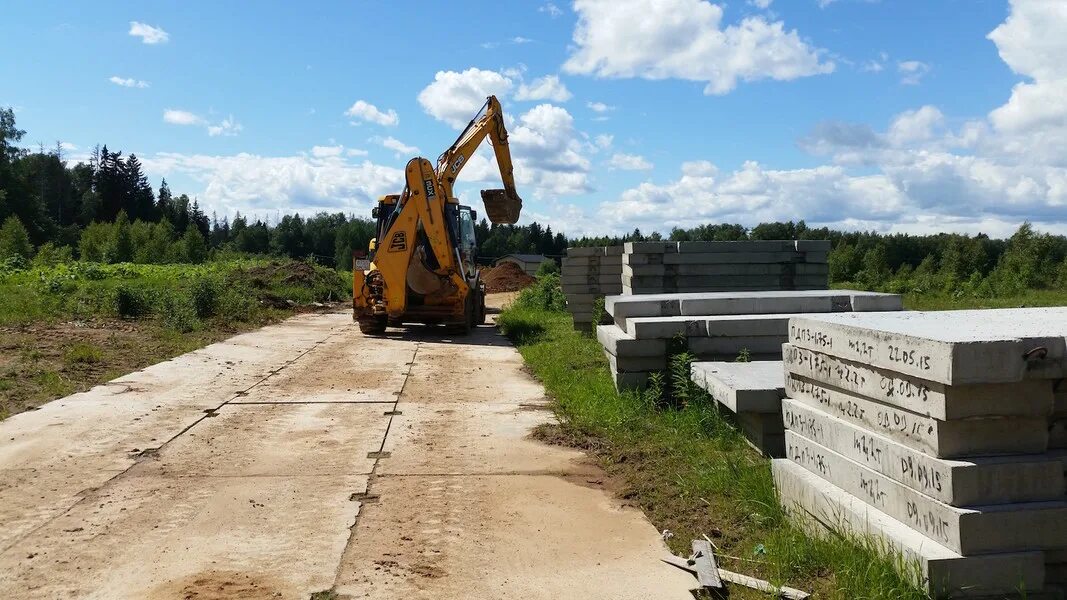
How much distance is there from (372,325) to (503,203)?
452cm

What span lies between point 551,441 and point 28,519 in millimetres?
3862

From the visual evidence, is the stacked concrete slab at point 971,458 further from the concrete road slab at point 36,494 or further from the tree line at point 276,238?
the tree line at point 276,238

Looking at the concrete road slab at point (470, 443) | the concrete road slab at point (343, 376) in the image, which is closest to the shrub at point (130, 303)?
the concrete road slab at point (343, 376)

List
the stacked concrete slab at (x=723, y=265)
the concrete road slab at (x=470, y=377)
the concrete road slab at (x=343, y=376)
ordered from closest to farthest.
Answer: the concrete road slab at (x=343, y=376) < the concrete road slab at (x=470, y=377) < the stacked concrete slab at (x=723, y=265)

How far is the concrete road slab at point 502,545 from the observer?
394cm

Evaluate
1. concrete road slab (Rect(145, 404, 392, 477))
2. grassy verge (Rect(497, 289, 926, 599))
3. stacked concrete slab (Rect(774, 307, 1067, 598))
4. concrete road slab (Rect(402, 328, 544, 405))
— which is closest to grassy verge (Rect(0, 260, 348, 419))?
concrete road slab (Rect(145, 404, 392, 477))

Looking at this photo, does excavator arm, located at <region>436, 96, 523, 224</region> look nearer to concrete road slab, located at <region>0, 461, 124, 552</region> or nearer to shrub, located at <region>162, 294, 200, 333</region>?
shrub, located at <region>162, 294, 200, 333</region>

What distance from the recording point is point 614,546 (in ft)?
14.9

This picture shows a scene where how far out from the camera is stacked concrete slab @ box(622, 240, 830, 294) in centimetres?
1282

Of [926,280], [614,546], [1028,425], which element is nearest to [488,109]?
[614,546]

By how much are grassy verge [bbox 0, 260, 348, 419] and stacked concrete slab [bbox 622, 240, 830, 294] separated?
736cm

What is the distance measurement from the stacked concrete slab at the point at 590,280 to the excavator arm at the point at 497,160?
2.72 m

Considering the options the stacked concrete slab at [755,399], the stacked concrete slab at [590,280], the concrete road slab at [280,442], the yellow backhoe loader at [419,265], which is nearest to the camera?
the stacked concrete slab at [755,399]

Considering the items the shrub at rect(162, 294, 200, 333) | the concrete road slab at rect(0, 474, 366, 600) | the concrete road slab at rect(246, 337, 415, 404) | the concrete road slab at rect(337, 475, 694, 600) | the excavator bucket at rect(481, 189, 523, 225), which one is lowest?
the concrete road slab at rect(337, 475, 694, 600)
